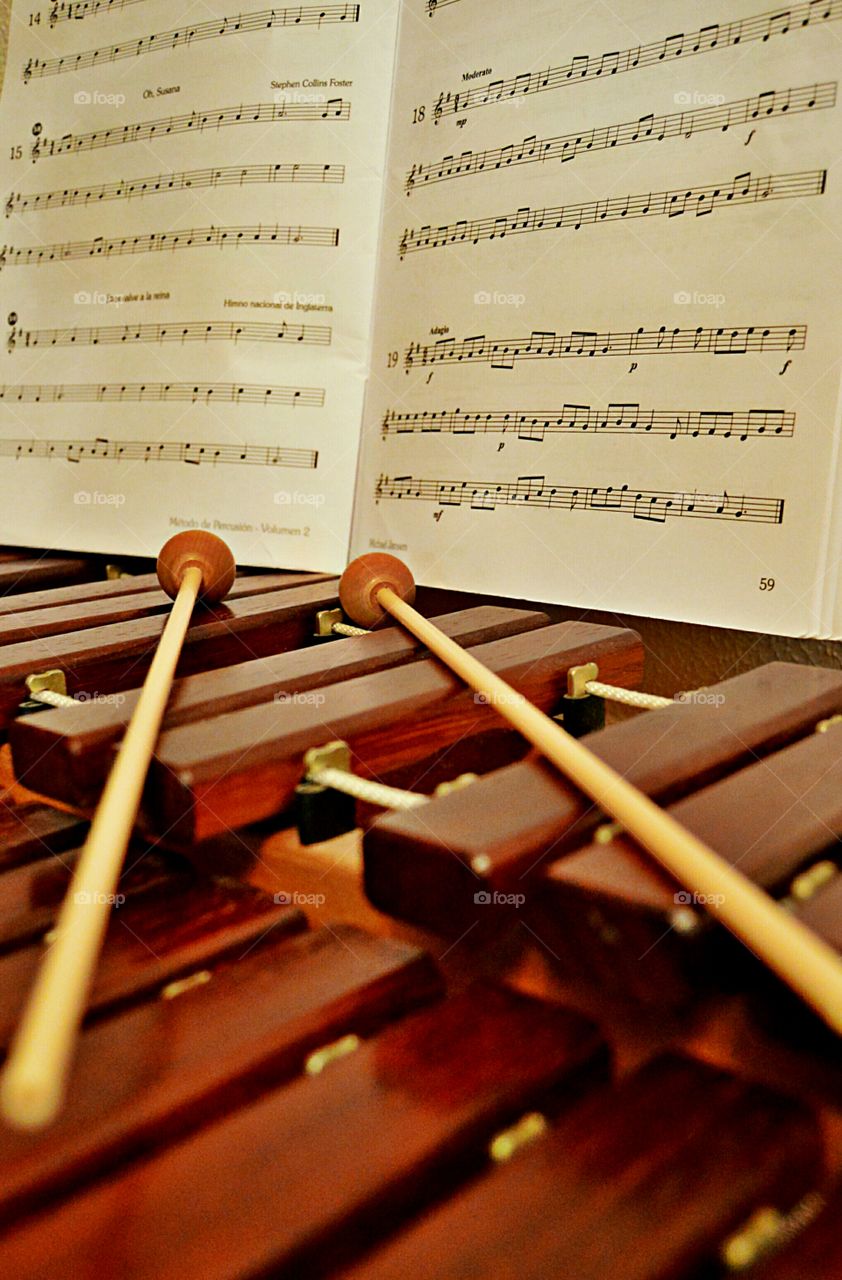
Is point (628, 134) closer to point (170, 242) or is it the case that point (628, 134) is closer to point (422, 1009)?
point (170, 242)

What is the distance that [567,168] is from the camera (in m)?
1.80

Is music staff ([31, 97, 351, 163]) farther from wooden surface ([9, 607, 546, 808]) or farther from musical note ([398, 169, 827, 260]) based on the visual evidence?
wooden surface ([9, 607, 546, 808])

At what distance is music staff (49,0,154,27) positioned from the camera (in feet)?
7.45

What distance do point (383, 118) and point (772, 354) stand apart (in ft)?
2.93

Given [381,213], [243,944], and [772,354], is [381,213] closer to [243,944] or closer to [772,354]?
[772,354]

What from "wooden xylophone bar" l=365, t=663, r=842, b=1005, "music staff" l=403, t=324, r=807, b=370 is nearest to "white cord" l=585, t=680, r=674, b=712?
"wooden xylophone bar" l=365, t=663, r=842, b=1005

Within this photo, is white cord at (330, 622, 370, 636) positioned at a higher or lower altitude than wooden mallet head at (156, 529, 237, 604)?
lower

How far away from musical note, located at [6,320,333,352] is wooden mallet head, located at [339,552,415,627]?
23.8 inches

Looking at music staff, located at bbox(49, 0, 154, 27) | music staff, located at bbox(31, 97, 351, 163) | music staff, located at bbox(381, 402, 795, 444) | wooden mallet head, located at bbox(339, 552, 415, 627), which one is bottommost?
wooden mallet head, located at bbox(339, 552, 415, 627)
